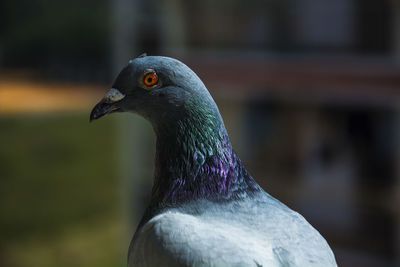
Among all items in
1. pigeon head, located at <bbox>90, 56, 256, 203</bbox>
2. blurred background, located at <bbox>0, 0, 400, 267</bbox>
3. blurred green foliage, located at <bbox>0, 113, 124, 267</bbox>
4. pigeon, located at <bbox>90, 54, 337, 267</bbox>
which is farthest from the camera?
blurred green foliage, located at <bbox>0, 113, 124, 267</bbox>

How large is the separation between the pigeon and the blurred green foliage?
32.3 feet

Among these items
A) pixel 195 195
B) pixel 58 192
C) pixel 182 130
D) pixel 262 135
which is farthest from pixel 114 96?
pixel 58 192

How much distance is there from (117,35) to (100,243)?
4.23m

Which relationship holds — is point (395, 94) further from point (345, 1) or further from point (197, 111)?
point (197, 111)

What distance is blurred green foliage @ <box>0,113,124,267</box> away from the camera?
1122 cm

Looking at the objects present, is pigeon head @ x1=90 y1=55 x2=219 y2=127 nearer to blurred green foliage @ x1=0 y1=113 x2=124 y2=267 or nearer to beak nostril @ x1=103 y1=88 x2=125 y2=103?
beak nostril @ x1=103 y1=88 x2=125 y2=103

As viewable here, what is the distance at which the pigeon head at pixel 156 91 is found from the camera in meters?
1.53

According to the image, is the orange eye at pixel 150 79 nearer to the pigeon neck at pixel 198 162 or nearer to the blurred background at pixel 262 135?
the pigeon neck at pixel 198 162

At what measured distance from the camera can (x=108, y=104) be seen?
1605mm

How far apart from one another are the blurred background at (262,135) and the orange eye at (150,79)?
554cm

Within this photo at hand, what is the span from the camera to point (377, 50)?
7.12 m

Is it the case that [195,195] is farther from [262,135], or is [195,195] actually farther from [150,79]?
[262,135]

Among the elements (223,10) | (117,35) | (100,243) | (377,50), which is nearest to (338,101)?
(377,50)

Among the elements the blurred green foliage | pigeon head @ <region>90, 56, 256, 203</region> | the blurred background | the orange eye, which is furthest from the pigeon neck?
the blurred green foliage
